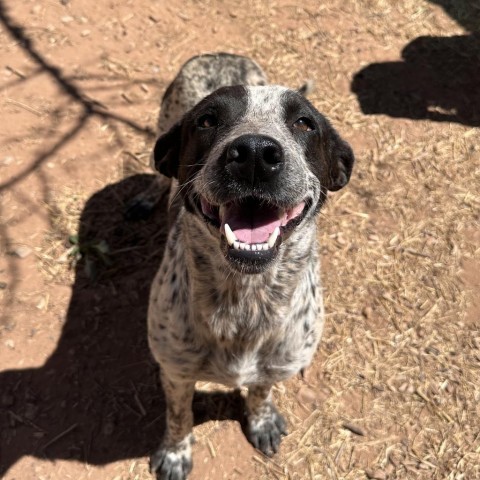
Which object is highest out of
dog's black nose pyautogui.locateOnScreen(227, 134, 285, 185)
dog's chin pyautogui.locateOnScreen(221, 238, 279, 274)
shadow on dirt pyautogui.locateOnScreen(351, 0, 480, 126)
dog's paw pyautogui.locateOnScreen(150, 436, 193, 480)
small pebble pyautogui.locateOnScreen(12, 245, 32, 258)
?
dog's black nose pyautogui.locateOnScreen(227, 134, 285, 185)

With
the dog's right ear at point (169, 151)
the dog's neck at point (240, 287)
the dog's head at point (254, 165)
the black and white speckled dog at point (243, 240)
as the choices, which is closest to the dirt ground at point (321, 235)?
the black and white speckled dog at point (243, 240)

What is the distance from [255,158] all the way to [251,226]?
0.36 m

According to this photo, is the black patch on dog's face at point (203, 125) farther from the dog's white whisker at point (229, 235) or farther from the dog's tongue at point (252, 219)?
the dog's white whisker at point (229, 235)

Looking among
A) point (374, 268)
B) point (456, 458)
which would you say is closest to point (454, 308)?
point (374, 268)

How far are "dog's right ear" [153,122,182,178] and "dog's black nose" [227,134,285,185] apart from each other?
3.01 feet

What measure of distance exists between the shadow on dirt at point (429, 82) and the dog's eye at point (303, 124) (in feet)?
10.8

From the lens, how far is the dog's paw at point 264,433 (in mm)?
3945

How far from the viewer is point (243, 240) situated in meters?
2.53

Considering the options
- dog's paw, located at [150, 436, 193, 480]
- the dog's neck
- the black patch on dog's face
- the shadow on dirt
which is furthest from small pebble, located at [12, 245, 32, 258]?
the shadow on dirt

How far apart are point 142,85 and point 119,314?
8.93 ft

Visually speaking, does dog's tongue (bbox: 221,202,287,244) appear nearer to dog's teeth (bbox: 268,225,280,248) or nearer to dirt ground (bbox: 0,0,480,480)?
dog's teeth (bbox: 268,225,280,248)

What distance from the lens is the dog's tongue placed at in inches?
102

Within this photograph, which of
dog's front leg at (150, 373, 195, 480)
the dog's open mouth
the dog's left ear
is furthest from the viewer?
dog's front leg at (150, 373, 195, 480)

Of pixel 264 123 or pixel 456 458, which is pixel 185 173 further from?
pixel 456 458
